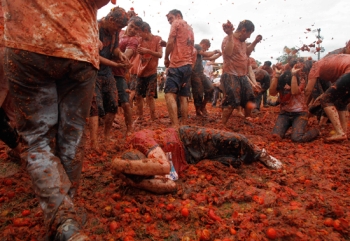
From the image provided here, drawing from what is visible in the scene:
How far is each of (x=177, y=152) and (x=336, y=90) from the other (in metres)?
3.27

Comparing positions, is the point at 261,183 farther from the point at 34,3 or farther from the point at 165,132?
the point at 34,3

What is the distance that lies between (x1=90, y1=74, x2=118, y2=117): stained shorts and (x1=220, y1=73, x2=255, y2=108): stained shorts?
241 centimetres

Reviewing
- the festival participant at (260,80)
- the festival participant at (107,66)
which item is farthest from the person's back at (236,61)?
the festival participant at (260,80)

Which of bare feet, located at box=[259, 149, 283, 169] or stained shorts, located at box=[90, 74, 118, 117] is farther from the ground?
stained shorts, located at box=[90, 74, 118, 117]

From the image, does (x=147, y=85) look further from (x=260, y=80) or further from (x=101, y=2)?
(x=260, y=80)

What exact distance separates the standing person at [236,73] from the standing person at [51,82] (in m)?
3.78

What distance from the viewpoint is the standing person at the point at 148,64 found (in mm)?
5199

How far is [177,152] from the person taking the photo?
9.55ft

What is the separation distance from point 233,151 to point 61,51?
2.13 m

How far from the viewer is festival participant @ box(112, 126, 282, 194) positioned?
2.33 m

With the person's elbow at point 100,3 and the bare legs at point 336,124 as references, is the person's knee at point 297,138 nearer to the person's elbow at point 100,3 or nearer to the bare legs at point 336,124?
the bare legs at point 336,124

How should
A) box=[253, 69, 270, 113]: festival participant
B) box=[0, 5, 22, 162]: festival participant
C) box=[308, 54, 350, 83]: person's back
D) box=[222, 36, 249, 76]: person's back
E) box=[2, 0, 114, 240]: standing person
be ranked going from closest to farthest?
box=[2, 0, 114, 240]: standing person < box=[0, 5, 22, 162]: festival participant < box=[308, 54, 350, 83]: person's back < box=[222, 36, 249, 76]: person's back < box=[253, 69, 270, 113]: festival participant

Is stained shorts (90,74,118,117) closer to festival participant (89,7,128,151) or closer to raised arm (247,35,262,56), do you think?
festival participant (89,7,128,151)

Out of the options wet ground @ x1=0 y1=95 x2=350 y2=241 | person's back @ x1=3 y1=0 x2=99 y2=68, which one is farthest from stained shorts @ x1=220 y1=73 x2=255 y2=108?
person's back @ x1=3 y1=0 x2=99 y2=68
